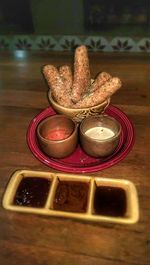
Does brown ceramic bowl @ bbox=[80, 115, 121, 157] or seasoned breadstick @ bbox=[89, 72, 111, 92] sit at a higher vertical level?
seasoned breadstick @ bbox=[89, 72, 111, 92]

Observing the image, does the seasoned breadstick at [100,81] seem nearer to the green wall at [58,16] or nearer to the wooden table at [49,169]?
the wooden table at [49,169]

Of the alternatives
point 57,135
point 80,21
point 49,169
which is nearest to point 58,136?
point 57,135

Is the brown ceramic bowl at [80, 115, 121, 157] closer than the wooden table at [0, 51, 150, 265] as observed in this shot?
No

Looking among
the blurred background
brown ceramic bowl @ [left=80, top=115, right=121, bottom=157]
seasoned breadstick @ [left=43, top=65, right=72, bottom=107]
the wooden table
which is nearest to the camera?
the wooden table

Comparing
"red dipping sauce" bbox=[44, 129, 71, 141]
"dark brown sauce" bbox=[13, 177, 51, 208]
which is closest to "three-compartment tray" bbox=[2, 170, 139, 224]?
"dark brown sauce" bbox=[13, 177, 51, 208]

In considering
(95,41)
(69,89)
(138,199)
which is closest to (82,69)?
(69,89)

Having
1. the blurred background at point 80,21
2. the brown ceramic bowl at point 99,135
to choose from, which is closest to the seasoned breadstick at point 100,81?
the brown ceramic bowl at point 99,135

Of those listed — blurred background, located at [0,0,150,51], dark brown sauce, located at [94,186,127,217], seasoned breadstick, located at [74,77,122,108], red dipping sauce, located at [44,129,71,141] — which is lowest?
dark brown sauce, located at [94,186,127,217]

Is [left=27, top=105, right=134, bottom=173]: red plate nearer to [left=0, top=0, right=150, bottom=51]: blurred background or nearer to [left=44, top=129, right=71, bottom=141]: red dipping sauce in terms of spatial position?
[left=44, top=129, right=71, bottom=141]: red dipping sauce
